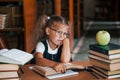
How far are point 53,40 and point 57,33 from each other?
0.29 feet

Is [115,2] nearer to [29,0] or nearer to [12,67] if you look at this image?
[29,0]

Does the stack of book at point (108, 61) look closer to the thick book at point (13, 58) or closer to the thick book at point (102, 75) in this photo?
the thick book at point (102, 75)

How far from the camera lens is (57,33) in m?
2.11

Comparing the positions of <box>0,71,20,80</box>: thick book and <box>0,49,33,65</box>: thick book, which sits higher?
<box>0,49,33,65</box>: thick book

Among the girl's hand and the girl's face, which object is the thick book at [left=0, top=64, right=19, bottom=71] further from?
the girl's face

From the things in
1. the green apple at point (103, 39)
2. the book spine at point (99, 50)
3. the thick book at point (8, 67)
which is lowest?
the thick book at point (8, 67)

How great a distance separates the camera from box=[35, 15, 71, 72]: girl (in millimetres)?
2117

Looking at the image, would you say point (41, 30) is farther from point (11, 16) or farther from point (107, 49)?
point (11, 16)

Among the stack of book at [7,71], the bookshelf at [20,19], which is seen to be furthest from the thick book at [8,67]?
the bookshelf at [20,19]

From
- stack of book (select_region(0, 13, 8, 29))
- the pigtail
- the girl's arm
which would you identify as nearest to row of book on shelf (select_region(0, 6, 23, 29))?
stack of book (select_region(0, 13, 8, 29))

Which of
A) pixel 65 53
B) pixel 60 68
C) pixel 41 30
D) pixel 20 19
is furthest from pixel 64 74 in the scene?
pixel 20 19

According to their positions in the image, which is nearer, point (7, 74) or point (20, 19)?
point (7, 74)

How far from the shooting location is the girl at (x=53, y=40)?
2117 mm

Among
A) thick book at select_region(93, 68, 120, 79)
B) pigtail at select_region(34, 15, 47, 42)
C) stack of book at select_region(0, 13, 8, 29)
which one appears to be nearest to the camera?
thick book at select_region(93, 68, 120, 79)
